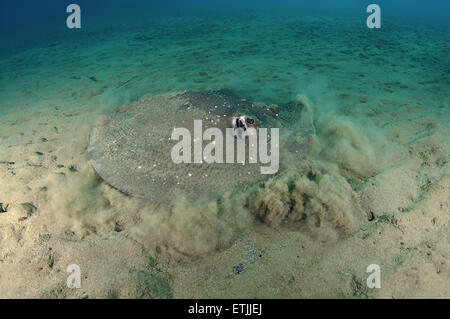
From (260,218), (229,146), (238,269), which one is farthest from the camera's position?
(229,146)

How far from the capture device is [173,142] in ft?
11.6

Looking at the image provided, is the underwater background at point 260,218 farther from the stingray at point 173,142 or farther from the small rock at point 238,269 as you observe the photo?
the stingray at point 173,142

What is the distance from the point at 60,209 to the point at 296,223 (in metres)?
3.27

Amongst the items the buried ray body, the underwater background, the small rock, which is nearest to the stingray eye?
the buried ray body

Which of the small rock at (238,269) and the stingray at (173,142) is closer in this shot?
the small rock at (238,269)

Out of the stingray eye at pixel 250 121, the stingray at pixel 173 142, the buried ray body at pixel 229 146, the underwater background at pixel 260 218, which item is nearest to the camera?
the underwater background at pixel 260 218

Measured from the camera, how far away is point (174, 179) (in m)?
3.12

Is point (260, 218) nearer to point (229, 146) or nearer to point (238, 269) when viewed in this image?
point (238, 269)

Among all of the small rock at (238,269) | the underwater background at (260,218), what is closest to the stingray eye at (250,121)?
the underwater background at (260,218)

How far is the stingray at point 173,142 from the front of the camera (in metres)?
3.10

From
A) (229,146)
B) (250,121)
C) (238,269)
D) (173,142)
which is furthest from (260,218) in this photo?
(173,142)
